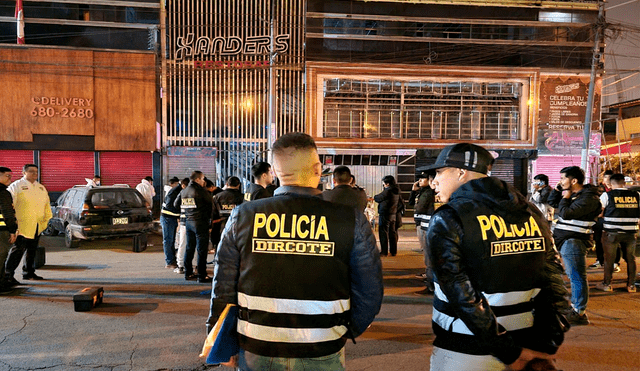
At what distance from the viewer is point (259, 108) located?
64.2ft

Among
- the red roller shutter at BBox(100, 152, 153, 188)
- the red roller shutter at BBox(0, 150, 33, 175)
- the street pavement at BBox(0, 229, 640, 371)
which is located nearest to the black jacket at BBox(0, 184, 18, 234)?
the street pavement at BBox(0, 229, 640, 371)

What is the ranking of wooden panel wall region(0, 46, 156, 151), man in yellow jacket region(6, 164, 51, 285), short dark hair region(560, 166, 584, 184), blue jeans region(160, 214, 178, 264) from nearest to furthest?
short dark hair region(560, 166, 584, 184) → man in yellow jacket region(6, 164, 51, 285) → blue jeans region(160, 214, 178, 264) → wooden panel wall region(0, 46, 156, 151)

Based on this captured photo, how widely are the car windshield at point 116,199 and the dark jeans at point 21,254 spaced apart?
10.7 ft

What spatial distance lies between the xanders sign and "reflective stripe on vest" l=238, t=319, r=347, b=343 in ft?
60.2

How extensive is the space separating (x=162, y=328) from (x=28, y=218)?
12.9 feet

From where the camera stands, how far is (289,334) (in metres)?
2.12

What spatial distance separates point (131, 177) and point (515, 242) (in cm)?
1895

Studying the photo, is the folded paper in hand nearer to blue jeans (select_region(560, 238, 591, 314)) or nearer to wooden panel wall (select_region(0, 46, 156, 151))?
blue jeans (select_region(560, 238, 591, 314))

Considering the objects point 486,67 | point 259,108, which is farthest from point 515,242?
point 486,67

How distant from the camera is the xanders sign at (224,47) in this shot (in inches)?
755

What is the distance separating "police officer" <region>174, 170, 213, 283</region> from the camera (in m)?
7.66

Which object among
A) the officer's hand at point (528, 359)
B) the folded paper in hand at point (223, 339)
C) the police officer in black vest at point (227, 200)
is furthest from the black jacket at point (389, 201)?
the folded paper in hand at point (223, 339)

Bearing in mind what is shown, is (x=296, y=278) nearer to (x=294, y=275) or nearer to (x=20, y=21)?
(x=294, y=275)

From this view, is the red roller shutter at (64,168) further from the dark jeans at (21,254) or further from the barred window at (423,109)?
the dark jeans at (21,254)
